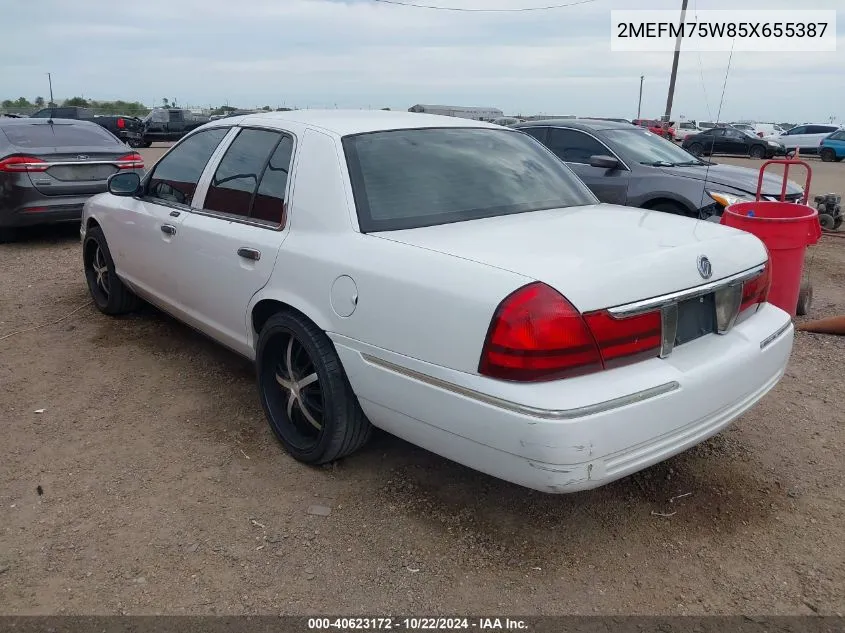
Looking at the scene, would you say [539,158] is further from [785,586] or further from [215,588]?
[215,588]

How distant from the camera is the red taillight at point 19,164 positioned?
7.86 meters

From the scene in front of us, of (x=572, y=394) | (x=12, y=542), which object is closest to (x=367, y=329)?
(x=572, y=394)

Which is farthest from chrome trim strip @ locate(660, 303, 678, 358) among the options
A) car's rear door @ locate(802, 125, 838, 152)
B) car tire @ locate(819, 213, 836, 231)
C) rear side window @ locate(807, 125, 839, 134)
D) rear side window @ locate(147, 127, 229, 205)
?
rear side window @ locate(807, 125, 839, 134)

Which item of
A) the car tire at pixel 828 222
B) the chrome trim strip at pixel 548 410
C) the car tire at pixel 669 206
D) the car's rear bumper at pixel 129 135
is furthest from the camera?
the car's rear bumper at pixel 129 135

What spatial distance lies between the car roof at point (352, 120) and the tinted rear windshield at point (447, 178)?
0.08 metres

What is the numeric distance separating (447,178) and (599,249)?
963 millimetres

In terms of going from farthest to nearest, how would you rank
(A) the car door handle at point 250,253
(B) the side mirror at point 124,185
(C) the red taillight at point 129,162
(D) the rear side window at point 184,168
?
1. (C) the red taillight at point 129,162
2. (B) the side mirror at point 124,185
3. (D) the rear side window at point 184,168
4. (A) the car door handle at point 250,253

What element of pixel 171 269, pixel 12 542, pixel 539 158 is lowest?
pixel 12 542

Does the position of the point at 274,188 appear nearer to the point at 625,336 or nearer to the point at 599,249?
the point at 599,249

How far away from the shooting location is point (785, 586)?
8.31 feet

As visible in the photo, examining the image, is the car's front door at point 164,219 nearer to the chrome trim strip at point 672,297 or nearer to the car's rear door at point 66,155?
the chrome trim strip at point 672,297

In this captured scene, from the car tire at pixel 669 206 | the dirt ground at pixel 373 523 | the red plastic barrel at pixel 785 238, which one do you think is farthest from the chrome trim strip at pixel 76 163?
the red plastic barrel at pixel 785 238

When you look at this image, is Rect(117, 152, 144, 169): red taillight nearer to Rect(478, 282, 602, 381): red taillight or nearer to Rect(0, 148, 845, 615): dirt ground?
Rect(0, 148, 845, 615): dirt ground

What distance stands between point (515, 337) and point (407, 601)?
3.21ft
